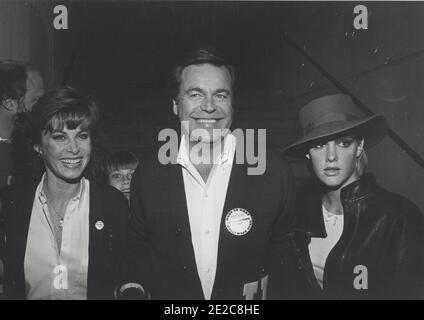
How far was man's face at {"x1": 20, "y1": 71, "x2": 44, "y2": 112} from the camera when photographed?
2809 millimetres

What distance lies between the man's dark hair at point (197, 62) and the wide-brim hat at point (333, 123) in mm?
498

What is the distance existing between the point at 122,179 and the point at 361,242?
1.45m

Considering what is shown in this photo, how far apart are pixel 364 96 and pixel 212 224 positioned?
3.87 feet

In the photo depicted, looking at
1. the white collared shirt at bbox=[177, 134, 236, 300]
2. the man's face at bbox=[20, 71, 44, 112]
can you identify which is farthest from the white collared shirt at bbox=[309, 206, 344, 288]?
the man's face at bbox=[20, 71, 44, 112]

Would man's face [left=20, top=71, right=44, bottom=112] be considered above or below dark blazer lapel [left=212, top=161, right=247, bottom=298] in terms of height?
above

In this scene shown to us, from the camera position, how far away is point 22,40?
283cm

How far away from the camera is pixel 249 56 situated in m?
2.87

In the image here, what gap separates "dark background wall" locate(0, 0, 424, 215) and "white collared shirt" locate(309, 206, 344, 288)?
30cm

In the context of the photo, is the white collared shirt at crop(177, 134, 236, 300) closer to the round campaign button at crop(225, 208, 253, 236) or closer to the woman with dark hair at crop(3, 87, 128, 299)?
the round campaign button at crop(225, 208, 253, 236)

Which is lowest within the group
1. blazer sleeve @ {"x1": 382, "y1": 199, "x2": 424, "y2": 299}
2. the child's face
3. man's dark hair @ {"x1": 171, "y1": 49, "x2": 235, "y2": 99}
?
blazer sleeve @ {"x1": 382, "y1": 199, "x2": 424, "y2": 299}

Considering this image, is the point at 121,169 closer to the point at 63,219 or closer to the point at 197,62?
the point at 63,219

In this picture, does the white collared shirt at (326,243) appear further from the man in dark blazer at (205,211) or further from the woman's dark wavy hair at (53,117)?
the woman's dark wavy hair at (53,117)

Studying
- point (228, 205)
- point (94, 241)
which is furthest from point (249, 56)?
point (94, 241)
